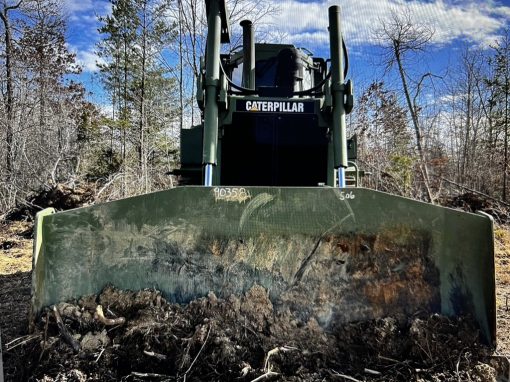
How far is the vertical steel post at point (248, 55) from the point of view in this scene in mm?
4922

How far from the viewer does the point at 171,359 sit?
8.07 ft

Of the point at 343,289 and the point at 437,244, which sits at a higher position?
the point at 437,244

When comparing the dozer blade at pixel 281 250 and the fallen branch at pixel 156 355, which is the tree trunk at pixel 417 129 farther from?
the fallen branch at pixel 156 355

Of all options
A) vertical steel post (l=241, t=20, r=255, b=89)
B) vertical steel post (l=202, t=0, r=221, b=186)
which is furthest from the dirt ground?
vertical steel post (l=241, t=20, r=255, b=89)

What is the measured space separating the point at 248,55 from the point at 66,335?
3.45m

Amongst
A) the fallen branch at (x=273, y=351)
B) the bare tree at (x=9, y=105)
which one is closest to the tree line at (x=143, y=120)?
the bare tree at (x=9, y=105)

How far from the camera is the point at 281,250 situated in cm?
276

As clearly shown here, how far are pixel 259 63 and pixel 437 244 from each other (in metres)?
3.17

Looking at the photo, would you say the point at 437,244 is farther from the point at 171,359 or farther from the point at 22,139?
the point at 22,139

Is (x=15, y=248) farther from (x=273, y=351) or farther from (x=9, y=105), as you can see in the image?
(x=273, y=351)

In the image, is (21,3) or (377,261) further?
(21,3)

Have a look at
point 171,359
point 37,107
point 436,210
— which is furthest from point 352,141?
point 37,107

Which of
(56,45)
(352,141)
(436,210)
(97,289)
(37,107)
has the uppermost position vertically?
(56,45)

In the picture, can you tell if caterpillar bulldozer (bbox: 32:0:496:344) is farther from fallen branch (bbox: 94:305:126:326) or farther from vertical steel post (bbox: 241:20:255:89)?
vertical steel post (bbox: 241:20:255:89)
